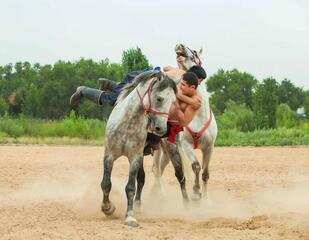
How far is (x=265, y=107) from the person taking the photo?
38438mm

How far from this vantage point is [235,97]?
96.1 meters

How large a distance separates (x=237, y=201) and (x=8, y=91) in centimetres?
8306

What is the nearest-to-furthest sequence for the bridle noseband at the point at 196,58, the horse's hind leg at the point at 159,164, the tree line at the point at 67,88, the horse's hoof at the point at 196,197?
the horse's hoof at the point at 196,197, the bridle noseband at the point at 196,58, the horse's hind leg at the point at 159,164, the tree line at the point at 67,88

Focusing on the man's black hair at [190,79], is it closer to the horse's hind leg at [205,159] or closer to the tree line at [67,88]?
the horse's hind leg at [205,159]

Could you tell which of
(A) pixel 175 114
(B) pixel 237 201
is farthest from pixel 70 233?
(B) pixel 237 201

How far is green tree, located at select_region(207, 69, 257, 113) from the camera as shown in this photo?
95.7 metres

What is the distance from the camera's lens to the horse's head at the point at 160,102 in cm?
946

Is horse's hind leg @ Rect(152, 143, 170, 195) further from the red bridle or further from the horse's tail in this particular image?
the red bridle

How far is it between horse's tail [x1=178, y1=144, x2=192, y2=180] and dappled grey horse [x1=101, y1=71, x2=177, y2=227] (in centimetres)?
188

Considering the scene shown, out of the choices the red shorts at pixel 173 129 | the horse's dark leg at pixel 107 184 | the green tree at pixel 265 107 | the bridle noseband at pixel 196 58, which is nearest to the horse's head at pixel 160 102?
the horse's dark leg at pixel 107 184

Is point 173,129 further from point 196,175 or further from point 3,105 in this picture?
point 3,105

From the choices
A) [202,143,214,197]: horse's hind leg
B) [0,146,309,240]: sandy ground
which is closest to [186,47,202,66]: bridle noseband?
[202,143,214,197]: horse's hind leg

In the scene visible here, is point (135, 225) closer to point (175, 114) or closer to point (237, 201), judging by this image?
point (175, 114)

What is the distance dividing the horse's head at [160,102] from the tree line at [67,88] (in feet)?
185
